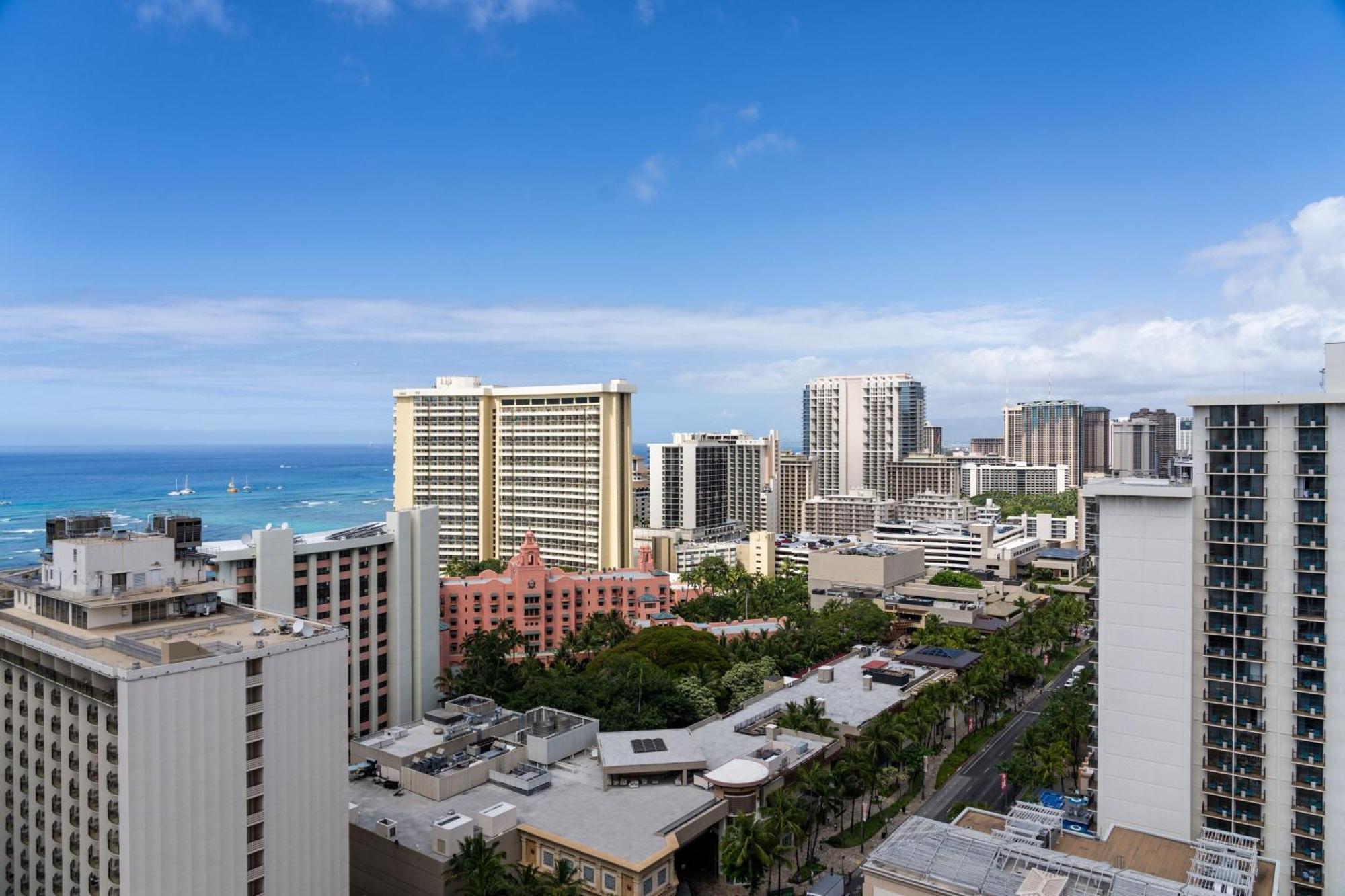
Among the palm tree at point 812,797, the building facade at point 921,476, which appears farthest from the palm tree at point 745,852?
the building facade at point 921,476

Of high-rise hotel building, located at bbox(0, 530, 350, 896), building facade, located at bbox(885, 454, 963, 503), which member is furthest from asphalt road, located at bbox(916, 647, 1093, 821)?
building facade, located at bbox(885, 454, 963, 503)

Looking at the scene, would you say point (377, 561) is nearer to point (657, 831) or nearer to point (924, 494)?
point (657, 831)

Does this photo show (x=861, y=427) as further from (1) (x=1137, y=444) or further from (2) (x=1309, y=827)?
(2) (x=1309, y=827)

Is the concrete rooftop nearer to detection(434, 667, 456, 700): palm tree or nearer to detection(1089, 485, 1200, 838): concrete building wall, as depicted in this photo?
detection(434, 667, 456, 700): palm tree

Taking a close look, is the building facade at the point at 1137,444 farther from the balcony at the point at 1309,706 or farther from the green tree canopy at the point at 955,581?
the balcony at the point at 1309,706

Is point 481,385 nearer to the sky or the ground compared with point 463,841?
nearer to the sky

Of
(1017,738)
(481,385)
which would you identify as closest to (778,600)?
(1017,738)

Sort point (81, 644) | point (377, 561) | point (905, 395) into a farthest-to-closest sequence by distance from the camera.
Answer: point (905, 395)
point (377, 561)
point (81, 644)
